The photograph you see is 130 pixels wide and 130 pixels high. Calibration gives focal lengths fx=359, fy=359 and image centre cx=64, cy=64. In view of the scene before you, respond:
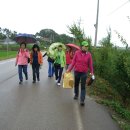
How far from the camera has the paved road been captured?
7.91 meters

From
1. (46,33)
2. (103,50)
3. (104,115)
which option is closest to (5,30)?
(46,33)

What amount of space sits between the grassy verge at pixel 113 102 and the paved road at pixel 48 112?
0.81ft

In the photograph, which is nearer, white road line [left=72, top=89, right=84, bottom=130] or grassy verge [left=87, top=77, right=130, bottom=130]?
white road line [left=72, top=89, right=84, bottom=130]

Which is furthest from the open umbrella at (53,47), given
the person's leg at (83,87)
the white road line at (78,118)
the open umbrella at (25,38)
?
the white road line at (78,118)

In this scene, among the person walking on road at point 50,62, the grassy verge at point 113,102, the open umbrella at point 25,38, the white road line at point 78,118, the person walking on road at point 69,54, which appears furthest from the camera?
the person walking on road at point 50,62

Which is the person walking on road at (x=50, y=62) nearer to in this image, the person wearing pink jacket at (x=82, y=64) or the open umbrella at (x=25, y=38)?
the open umbrella at (x=25, y=38)

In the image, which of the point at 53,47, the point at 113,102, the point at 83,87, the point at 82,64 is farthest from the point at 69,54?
the point at 83,87

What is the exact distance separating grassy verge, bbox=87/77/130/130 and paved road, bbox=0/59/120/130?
0.25m

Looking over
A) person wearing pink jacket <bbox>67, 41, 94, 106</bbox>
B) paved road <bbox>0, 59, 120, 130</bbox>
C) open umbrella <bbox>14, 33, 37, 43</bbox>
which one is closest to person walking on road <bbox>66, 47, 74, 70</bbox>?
open umbrella <bbox>14, 33, 37, 43</bbox>

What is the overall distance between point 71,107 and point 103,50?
29.9ft

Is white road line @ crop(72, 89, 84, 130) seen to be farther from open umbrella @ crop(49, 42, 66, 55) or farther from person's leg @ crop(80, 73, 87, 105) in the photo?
open umbrella @ crop(49, 42, 66, 55)

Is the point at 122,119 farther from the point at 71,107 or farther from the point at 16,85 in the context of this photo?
the point at 16,85

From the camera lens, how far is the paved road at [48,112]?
25.9ft

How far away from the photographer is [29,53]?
15.5 metres
